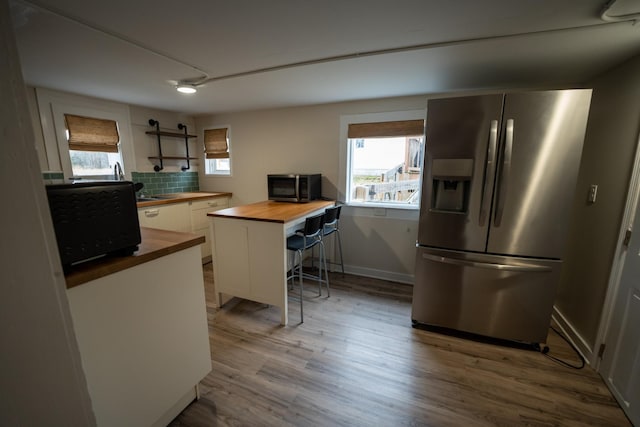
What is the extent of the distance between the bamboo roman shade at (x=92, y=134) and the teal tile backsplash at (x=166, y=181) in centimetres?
44

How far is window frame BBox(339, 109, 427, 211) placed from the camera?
2.90 m

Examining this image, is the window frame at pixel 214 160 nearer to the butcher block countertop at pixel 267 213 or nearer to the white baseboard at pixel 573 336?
the butcher block countertop at pixel 267 213

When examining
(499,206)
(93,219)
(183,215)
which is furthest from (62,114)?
(499,206)

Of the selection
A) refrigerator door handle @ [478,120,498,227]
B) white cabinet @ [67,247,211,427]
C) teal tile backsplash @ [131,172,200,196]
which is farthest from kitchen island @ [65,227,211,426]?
teal tile backsplash @ [131,172,200,196]

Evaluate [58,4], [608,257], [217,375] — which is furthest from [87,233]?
[608,257]

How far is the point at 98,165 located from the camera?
123 inches

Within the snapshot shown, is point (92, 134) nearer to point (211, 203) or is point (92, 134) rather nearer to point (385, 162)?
point (211, 203)

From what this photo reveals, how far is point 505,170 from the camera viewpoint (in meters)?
1.85

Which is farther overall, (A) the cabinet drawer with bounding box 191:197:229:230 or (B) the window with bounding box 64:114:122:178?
(A) the cabinet drawer with bounding box 191:197:229:230

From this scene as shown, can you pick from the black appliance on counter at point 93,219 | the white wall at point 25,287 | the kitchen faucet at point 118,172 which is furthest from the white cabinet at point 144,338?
the kitchen faucet at point 118,172

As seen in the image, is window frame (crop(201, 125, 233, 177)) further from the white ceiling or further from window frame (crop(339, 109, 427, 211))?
window frame (crop(339, 109, 427, 211))

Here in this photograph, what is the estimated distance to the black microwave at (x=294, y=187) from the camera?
3068mm

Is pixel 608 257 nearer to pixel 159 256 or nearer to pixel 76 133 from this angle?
pixel 159 256

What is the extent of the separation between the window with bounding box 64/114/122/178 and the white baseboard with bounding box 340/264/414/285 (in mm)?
3169
